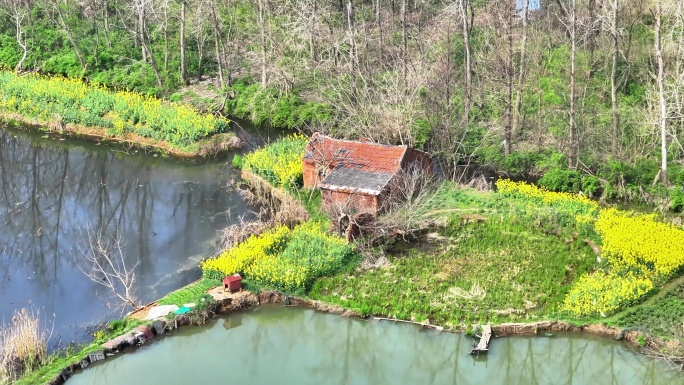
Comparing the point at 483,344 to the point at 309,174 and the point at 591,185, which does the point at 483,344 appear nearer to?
the point at 309,174

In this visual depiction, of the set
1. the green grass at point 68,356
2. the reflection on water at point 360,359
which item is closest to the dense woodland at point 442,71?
the reflection on water at point 360,359

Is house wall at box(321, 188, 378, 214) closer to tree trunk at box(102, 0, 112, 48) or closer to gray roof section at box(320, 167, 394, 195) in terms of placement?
gray roof section at box(320, 167, 394, 195)

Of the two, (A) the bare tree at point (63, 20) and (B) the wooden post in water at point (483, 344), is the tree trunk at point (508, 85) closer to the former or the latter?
(B) the wooden post in water at point (483, 344)

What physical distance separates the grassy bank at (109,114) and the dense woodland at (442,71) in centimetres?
232

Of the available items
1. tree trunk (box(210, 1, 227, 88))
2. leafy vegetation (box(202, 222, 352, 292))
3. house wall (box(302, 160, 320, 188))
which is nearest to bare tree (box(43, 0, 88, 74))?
tree trunk (box(210, 1, 227, 88))

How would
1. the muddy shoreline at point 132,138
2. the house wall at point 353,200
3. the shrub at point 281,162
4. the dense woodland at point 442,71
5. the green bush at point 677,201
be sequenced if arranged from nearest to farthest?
the house wall at point 353,200, the green bush at point 677,201, the shrub at point 281,162, the dense woodland at point 442,71, the muddy shoreline at point 132,138

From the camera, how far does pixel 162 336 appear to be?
17516 millimetres

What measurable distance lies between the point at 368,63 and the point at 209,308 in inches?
551

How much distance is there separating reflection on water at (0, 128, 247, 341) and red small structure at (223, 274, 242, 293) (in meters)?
1.63

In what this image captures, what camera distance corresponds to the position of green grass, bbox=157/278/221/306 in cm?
1836

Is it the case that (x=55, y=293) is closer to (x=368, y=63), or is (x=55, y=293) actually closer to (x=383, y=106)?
(x=383, y=106)

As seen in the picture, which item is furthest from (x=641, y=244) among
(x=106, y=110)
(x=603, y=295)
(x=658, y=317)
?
(x=106, y=110)

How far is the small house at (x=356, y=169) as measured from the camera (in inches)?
833

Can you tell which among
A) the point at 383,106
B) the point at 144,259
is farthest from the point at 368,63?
the point at 144,259
